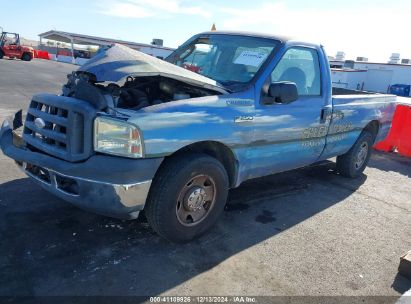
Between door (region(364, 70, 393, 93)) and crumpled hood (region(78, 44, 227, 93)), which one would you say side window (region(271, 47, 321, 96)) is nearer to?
crumpled hood (region(78, 44, 227, 93))

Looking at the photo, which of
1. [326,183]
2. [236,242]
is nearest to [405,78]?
[326,183]

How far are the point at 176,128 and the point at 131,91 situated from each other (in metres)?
0.69

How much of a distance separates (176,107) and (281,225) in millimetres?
1906

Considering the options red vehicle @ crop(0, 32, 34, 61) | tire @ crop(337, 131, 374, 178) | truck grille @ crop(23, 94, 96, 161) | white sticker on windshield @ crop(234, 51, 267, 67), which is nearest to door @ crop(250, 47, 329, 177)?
white sticker on windshield @ crop(234, 51, 267, 67)

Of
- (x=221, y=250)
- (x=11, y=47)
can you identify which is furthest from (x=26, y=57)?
(x=221, y=250)

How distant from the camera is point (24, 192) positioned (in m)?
4.52

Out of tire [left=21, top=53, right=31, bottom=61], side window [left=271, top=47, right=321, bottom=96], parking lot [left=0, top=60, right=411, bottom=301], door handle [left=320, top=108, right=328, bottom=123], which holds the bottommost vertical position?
tire [left=21, top=53, right=31, bottom=61]

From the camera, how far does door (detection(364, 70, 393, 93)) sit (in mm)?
42844

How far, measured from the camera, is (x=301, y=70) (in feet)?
15.8

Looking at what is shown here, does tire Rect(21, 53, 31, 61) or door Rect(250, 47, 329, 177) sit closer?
door Rect(250, 47, 329, 177)

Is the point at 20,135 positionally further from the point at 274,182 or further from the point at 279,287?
the point at 274,182

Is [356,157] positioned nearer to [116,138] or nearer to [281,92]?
[281,92]

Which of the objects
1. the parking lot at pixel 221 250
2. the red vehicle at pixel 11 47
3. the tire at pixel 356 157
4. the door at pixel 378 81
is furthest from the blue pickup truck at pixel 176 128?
the door at pixel 378 81

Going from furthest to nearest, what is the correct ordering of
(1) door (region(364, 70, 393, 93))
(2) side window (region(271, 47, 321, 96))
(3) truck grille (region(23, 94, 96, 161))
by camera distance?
(1) door (region(364, 70, 393, 93))
(2) side window (region(271, 47, 321, 96))
(3) truck grille (region(23, 94, 96, 161))
